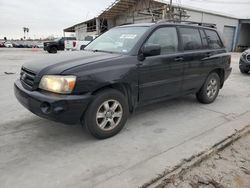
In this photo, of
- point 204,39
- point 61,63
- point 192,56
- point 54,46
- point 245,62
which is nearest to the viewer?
point 61,63

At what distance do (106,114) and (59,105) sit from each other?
74 cm

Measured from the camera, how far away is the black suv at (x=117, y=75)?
3.11 metres

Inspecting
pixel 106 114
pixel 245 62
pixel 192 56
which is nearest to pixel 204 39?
pixel 192 56

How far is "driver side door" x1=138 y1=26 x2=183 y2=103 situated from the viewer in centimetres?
388

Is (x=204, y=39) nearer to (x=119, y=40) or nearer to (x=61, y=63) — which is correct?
(x=119, y=40)

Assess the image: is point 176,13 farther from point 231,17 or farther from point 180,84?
point 180,84

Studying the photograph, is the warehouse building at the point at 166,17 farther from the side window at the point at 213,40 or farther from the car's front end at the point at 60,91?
the car's front end at the point at 60,91

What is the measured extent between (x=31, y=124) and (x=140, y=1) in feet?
78.1

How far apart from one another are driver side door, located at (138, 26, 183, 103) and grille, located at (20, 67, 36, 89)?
1568mm

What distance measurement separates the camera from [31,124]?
13.3 feet

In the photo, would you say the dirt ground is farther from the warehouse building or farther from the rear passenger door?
the warehouse building

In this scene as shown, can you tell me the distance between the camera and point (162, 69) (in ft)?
13.4

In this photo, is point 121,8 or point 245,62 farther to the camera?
point 121,8

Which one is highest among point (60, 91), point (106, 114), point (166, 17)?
point (166, 17)
